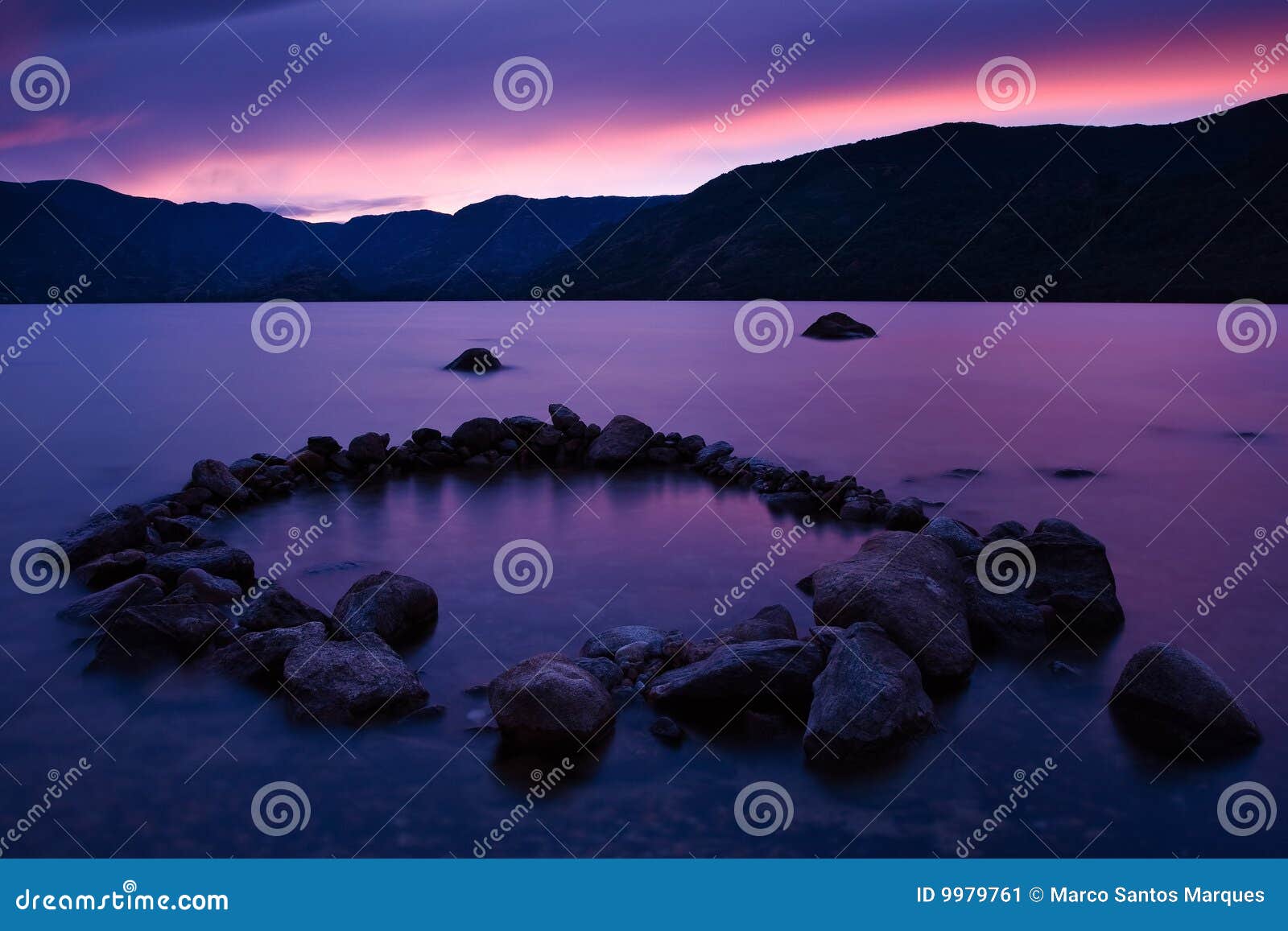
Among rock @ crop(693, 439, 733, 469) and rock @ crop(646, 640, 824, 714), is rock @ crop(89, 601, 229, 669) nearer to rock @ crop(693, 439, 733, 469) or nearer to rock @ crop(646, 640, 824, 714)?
rock @ crop(646, 640, 824, 714)

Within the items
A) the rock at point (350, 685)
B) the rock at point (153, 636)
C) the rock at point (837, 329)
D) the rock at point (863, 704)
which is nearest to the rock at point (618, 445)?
the rock at point (153, 636)

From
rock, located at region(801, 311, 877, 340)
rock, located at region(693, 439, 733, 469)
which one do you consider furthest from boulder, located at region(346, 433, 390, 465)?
rock, located at region(801, 311, 877, 340)

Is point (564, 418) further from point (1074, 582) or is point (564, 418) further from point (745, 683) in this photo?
point (745, 683)

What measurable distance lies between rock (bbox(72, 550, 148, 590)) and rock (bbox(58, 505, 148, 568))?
441 mm

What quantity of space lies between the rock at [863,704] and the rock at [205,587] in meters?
7.54

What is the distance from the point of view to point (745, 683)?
8.59m

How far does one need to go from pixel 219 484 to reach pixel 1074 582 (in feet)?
48.2

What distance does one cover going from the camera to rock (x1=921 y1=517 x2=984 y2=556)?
40.0 feet

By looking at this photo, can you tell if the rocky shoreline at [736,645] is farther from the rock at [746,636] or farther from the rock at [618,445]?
the rock at [618,445]

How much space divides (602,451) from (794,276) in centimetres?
15457

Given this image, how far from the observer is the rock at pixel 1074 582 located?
10.8 metres

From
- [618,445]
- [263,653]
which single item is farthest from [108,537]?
[618,445]

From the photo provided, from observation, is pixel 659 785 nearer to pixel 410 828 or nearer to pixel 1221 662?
pixel 410 828

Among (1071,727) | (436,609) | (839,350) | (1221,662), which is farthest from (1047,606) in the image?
(839,350)
